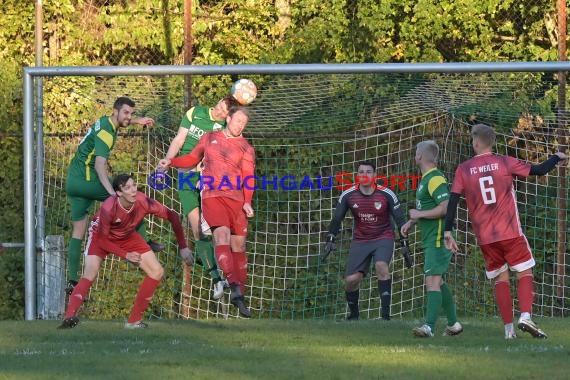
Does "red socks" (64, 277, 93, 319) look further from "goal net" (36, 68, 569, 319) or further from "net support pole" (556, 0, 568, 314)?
"net support pole" (556, 0, 568, 314)

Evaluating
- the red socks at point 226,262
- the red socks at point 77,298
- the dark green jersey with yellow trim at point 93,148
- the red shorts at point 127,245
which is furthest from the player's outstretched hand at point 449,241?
the dark green jersey with yellow trim at point 93,148

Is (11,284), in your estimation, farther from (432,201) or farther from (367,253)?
(432,201)

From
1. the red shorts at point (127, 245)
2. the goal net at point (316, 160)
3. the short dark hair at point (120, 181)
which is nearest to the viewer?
the short dark hair at point (120, 181)

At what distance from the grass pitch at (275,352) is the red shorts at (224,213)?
89cm

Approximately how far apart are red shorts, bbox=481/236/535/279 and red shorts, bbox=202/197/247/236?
2501 millimetres

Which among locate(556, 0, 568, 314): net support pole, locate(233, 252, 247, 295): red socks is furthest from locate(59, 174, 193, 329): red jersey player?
locate(556, 0, 568, 314): net support pole

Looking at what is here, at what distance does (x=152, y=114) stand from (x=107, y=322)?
3.33 m

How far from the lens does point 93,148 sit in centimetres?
1227

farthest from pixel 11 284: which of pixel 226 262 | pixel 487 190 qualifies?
pixel 487 190

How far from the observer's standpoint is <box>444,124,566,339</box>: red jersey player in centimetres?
952

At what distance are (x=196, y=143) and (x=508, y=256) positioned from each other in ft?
12.7

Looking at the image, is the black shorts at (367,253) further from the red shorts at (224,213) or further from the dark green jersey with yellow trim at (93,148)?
the dark green jersey with yellow trim at (93,148)

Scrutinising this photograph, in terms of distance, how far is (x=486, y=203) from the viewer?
9578 mm

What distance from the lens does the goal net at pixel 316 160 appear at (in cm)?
1429
